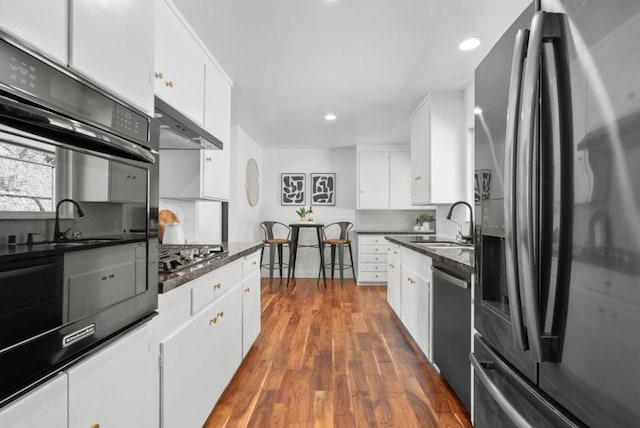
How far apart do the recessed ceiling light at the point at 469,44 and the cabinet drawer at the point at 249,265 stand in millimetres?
2222

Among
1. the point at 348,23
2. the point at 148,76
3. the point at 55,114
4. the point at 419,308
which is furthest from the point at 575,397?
the point at 348,23

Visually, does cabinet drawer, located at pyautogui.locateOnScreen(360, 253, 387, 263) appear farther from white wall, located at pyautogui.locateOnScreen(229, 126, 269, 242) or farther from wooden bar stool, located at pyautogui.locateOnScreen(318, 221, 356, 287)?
white wall, located at pyautogui.locateOnScreen(229, 126, 269, 242)

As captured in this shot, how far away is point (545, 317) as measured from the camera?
2.34 ft

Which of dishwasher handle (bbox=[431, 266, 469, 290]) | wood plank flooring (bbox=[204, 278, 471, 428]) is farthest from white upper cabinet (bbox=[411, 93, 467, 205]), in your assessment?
wood plank flooring (bbox=[204, 278, 471, 428])

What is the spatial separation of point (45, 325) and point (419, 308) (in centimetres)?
240

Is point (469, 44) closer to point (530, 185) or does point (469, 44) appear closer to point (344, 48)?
point (344, 48)

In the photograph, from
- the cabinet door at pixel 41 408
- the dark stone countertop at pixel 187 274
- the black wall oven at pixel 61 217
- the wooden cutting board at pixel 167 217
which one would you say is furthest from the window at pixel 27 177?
the wooden cutting board at pixel 167 217

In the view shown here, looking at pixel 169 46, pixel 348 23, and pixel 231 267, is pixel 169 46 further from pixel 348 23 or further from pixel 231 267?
pixel 231 267

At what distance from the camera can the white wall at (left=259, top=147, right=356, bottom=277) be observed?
6.34m

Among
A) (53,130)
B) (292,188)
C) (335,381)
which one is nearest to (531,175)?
(53,130)

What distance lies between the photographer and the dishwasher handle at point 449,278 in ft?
5.76

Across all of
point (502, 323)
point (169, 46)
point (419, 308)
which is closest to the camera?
point (502, 323)

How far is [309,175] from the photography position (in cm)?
641

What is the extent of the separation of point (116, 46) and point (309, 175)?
546cm
